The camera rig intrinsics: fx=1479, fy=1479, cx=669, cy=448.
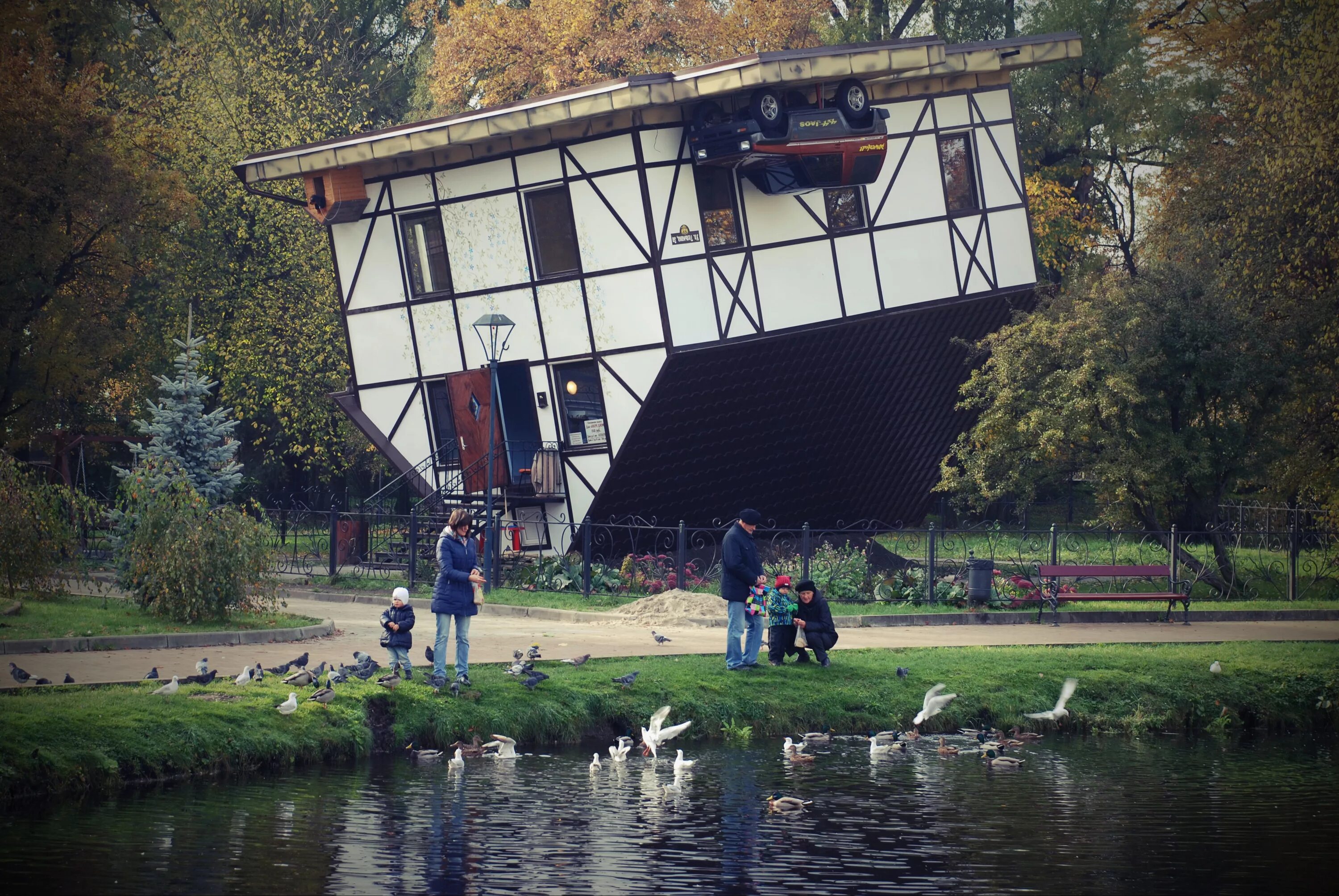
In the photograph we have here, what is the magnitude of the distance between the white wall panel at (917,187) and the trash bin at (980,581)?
7.79 metres

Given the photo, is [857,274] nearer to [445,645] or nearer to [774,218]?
[774,218]

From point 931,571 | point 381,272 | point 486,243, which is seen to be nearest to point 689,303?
point 486,243

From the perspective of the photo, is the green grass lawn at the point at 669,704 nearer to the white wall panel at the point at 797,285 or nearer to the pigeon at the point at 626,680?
the pigeon at the point at 626,680

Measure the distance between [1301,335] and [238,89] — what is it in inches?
1068

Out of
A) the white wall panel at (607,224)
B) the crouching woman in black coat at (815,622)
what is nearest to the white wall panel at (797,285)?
the white wall panel at (607,224)

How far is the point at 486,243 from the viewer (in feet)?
94.1

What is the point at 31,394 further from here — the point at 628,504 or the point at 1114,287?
the point at 1114,287

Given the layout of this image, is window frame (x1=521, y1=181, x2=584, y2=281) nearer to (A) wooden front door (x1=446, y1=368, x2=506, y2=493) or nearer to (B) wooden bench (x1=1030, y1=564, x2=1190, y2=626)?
(A) wooden front door (x1=446, y1=368, x2=506, y2=493)

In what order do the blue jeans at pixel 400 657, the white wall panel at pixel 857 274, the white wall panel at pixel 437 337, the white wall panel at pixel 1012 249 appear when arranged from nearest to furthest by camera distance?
the blue jeans at pixel 400 657 < the white wall panel at pixel 857 274 < the white wall panel at pixel 437 337 < the white wall panel at pixel 1012 249

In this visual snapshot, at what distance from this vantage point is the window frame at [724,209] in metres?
26.6

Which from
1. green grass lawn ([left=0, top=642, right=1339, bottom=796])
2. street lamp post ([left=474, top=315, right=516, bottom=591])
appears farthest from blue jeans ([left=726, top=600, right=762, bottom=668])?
street lamp post ([left=474, top=315, right=516, bottom=591])

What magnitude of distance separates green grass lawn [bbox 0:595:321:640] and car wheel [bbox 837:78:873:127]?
504 inches

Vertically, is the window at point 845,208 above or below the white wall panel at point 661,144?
below

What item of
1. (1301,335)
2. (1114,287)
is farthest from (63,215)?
(1301,335)
